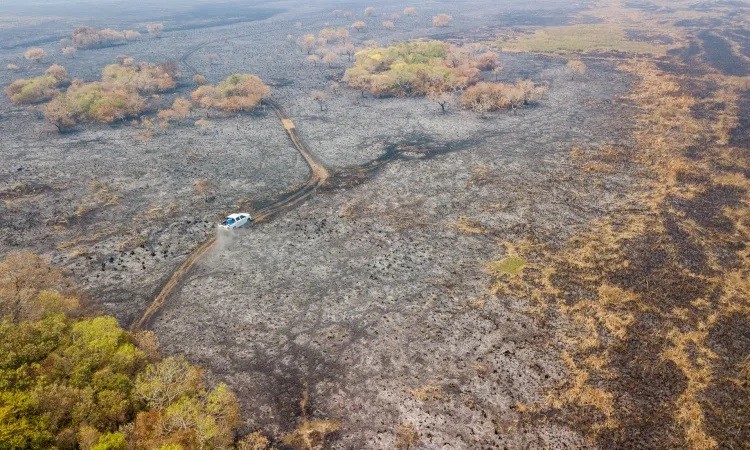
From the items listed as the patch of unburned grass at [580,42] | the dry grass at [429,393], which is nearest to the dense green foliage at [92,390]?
the dry grass at [429,393]

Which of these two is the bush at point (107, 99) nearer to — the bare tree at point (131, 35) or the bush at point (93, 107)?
the bush at point (93, 107)

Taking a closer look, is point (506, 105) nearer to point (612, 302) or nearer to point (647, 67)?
point (647, 67)

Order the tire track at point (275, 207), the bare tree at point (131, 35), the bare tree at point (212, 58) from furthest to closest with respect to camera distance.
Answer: the bare tree at point (131, 35) → the bare tree at point (212, 58) → the tire track at point (275, 207)

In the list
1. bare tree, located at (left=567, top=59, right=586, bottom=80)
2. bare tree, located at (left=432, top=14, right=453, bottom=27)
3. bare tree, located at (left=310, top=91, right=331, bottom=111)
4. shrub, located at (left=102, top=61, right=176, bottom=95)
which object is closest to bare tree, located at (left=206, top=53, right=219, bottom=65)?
shrub, located at (left=102, top=61, right=176, bottom=95)

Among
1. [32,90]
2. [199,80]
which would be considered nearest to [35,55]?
[32,90]

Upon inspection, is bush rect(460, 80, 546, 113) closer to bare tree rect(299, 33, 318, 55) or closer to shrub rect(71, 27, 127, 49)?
bare tree rect(299, 33, 318, 55)

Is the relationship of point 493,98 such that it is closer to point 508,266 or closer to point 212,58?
point 508,266
